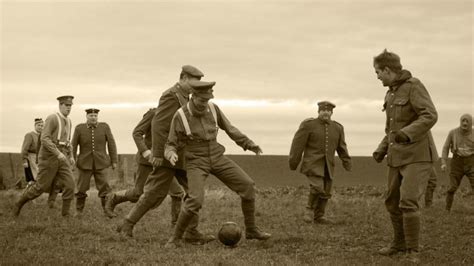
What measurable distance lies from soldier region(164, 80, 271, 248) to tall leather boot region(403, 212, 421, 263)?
7.12ft

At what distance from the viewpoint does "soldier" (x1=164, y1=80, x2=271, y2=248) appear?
34.0 ft

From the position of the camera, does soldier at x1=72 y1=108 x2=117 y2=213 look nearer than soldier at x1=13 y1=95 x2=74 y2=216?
No

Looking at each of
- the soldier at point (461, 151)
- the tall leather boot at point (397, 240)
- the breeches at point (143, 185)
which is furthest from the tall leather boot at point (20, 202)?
the soldier at point (461, 151)

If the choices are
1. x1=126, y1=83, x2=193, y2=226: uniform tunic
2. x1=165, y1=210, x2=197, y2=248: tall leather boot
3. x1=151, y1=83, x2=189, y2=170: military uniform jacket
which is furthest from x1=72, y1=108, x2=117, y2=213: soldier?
x1=165, y1=210, x2=197, y2=248: tall leather boot

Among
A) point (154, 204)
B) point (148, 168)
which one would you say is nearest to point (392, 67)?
point (154, 204)

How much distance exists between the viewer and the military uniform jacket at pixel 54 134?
1468 centimetres

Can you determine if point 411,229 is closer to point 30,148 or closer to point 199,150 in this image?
point 199,150

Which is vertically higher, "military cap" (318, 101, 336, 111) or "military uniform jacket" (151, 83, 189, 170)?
"military cap" (318, 101, 336, 111)

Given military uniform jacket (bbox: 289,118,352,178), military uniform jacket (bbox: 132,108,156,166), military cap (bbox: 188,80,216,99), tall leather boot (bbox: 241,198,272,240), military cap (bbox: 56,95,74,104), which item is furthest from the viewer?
military cap (bbox: 56,95,74,104)

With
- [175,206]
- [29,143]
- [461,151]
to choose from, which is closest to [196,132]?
[175,206]

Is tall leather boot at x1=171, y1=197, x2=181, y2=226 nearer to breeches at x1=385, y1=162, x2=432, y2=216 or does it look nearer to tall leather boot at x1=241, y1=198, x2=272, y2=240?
tall leather boot at x1=241, y1=198, x2=272, y2=240

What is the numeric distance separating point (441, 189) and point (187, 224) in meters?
14.2

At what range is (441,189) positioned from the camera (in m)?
23.2

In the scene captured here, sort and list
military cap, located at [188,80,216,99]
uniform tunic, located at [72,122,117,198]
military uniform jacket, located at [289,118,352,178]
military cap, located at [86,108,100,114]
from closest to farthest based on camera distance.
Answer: military cap, located at [188,80,216,99], military uniform jacket, located at [289,118,352,178], uniform tunic, located at [72,122,117,198], military cap, located at [86,108,100,114]
